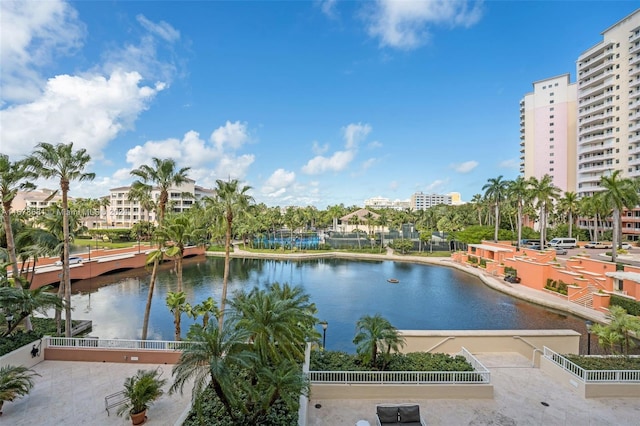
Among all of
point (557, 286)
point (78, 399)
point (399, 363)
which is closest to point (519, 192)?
point (557, 286)

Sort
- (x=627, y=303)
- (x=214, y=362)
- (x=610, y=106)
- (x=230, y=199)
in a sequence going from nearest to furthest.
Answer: (x=214, y=362) < (x=230, y=199) < (x=627, y=303) < (x=610, y=106)

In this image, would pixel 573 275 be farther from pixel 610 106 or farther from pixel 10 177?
pixel 610 106

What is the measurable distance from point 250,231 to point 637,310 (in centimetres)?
5779

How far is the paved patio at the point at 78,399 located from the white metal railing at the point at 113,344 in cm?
71

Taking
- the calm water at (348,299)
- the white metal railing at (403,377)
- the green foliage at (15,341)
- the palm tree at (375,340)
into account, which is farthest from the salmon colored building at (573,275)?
the green foliage at (15,341)

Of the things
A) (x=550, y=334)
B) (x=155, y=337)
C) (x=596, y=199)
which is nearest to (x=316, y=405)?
(x=550, y=334)

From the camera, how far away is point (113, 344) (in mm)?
14242

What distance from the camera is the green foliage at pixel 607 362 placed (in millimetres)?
12195

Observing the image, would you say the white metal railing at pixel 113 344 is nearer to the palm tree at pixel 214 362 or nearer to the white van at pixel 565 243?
the palm tree at pixel 214 362

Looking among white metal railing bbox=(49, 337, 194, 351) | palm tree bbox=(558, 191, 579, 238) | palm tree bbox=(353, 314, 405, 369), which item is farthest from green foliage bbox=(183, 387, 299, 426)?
palm tree bbox=(558, 191, 579, 238)

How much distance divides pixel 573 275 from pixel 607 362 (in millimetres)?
18332

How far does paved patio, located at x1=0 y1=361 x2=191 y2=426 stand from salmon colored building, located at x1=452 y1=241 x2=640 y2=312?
97.6 ft

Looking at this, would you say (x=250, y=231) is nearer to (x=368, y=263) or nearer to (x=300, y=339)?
(x=368, y=263)

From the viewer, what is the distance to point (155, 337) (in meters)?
21.1
